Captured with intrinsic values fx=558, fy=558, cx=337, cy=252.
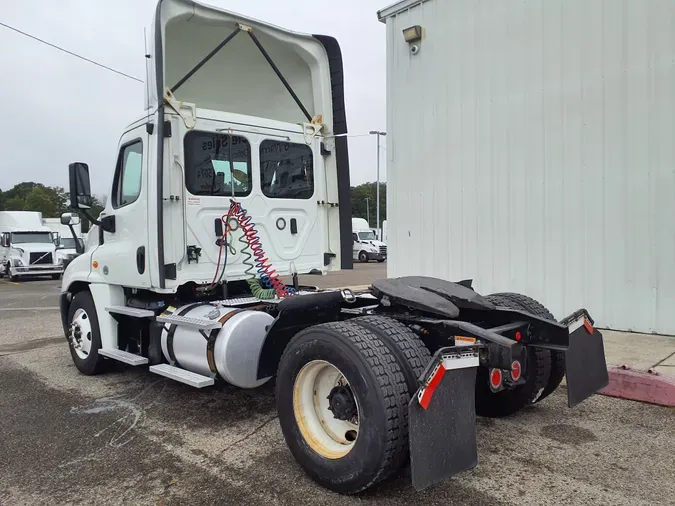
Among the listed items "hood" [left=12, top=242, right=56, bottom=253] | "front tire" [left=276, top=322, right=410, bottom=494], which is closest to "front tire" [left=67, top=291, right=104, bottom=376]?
"front tire" [left=276, top=322, right=410, bottom=494]

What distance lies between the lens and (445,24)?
8914 millimetres

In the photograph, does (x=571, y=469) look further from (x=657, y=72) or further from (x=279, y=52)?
(x=657, y=72)

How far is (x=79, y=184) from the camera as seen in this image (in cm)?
551

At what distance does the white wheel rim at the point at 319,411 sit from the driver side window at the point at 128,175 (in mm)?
2836

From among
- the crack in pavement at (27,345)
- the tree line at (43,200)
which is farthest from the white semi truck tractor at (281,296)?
the tree line at (43,200)

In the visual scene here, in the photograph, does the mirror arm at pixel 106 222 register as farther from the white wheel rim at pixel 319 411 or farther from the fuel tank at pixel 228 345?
the white wheel rim at pixel 319 411

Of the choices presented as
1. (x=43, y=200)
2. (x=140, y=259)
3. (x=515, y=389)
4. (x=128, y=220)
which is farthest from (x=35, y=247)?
(x=43, y=200)

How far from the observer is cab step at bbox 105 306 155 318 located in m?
5.29

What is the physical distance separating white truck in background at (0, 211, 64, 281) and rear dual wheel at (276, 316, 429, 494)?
2241cm

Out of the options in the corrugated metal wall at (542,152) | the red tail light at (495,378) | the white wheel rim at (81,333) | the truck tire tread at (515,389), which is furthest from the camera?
the corrugated metal wall at (542,152)

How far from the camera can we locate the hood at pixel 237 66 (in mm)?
5339

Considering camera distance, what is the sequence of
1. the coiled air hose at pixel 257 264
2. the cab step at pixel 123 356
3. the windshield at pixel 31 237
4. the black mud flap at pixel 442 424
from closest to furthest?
1. the black mud flap at pixel 442 424
2. the cab step at pixel 123 356
3. the coiled air hose at pixel 257 264
4. the windshield at pixel 31 237

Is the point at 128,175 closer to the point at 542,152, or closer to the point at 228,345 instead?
the point at 228,345

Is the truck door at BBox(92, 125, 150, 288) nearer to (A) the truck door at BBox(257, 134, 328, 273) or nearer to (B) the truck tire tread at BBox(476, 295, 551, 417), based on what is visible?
(A) the truck door at BBox(257, 134, 328, 273)
